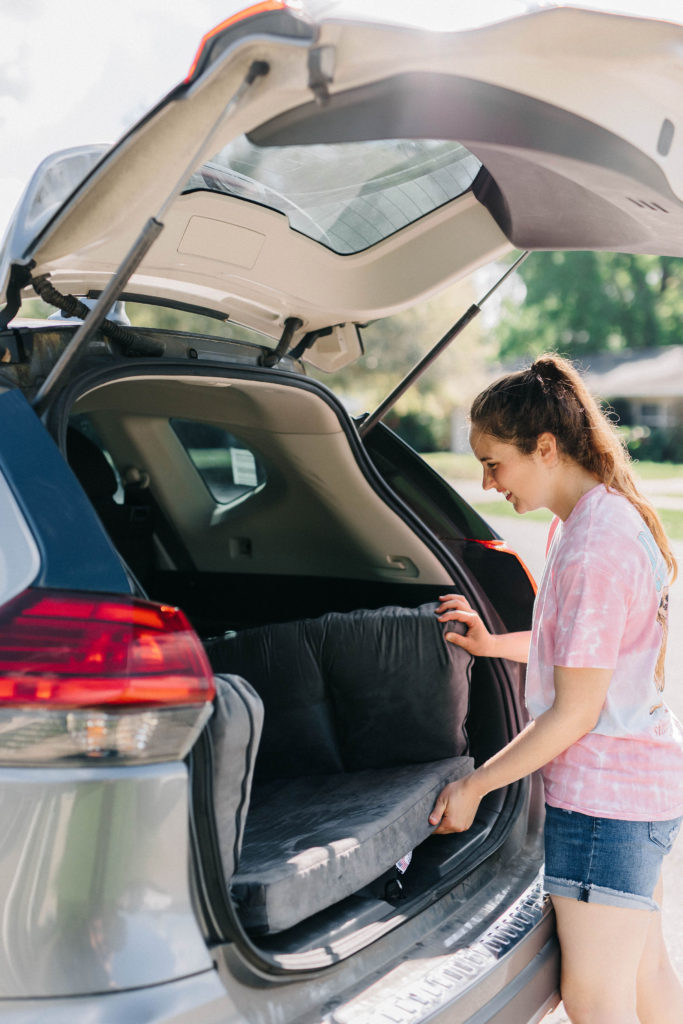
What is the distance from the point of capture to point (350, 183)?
242cm

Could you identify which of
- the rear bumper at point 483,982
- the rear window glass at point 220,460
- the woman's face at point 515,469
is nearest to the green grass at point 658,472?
the rear window glass at point 220,460

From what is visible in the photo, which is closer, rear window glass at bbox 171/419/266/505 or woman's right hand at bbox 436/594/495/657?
woman's right hand at bbox 436/594/495/657

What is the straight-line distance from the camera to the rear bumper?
1.61m

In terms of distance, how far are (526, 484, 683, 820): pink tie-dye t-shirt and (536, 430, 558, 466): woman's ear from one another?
4.3 inches

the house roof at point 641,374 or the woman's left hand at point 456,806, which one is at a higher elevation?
the house roof at point 641,374

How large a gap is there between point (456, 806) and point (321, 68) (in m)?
1.56

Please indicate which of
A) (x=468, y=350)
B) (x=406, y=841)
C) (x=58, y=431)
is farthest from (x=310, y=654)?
(x=468, y=350)

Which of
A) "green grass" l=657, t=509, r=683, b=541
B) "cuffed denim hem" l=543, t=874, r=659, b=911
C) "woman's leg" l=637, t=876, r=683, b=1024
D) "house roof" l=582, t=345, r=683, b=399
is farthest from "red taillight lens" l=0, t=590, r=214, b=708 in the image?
"house roof" l=582, t=345, r=683, b=399

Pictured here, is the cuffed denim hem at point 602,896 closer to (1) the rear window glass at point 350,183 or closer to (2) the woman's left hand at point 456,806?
(2) the woman's left hand at point 456,806

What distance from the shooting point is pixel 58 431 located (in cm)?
170

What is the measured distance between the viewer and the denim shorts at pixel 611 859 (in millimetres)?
1817

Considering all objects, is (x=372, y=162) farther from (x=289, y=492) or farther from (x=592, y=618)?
(x=592, y=618)

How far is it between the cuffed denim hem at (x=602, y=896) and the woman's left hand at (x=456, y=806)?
0.86 ft

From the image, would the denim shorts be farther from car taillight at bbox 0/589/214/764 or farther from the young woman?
car taillight at bbox 0/589/214/764
